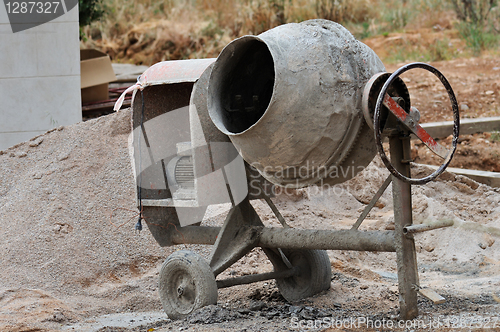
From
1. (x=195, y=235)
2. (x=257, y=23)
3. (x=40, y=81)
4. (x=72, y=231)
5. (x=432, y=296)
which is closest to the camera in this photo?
(x=432, y=296)

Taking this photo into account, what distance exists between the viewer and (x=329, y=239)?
3.15m

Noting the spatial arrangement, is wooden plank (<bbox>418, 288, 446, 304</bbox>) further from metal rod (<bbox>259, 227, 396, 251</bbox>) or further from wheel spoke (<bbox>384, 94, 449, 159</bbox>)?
wheel spoke (<bbox>384, 94, 449, 159</bbox>)

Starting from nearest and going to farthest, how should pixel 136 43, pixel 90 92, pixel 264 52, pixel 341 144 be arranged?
pixel 341 144 → pixel 264 52 → pixel 90 92 → pixel 136 43

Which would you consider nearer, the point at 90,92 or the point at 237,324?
the point at 237,324

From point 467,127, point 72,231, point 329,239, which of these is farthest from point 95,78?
point 329,239

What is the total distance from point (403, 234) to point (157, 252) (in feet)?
9.41

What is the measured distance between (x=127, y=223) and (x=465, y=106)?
509 cm

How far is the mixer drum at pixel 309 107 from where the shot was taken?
2.82 meters

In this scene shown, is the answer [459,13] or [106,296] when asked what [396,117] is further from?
[459,13]

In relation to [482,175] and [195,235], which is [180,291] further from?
[482,175]

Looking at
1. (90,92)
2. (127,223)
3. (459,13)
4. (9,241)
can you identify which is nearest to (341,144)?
(127,223)

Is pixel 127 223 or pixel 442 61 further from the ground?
pixel 442 61

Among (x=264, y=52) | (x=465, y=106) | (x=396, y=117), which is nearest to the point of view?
(x=396, y=117)

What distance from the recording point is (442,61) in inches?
376
